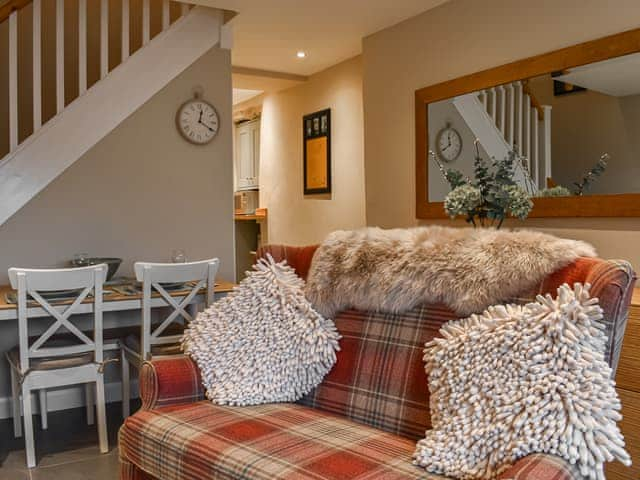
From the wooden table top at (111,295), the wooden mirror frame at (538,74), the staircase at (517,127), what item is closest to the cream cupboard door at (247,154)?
the wooden mirror frame at (538,74)

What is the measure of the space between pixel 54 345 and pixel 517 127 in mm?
2776

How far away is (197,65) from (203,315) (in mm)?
2429

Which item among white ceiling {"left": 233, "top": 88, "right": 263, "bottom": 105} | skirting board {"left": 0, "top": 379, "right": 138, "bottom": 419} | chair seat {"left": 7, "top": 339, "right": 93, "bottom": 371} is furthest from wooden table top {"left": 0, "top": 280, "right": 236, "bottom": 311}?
white ceiling {"left": 233, "top": 88, "right": 263, "bottom": 105}

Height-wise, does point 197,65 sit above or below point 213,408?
above

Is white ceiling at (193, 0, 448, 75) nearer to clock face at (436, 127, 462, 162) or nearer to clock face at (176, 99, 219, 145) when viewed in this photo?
clock face at (176, 99, 219, 145)

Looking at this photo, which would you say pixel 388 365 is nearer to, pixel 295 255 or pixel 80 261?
pixel 295 255

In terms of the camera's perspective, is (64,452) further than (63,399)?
No

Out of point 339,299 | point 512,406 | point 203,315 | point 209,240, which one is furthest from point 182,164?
point 512,406

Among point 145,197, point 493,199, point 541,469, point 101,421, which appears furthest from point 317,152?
point 541,469

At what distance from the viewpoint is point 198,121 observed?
3.99m

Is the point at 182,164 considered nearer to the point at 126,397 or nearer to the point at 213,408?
the point at 126,397

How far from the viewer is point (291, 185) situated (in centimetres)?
627

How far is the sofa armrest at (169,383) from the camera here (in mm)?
1877

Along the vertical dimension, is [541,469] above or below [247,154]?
below
